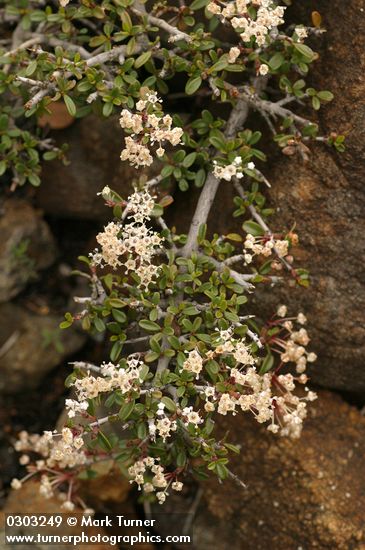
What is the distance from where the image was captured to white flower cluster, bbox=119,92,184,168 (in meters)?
2.77

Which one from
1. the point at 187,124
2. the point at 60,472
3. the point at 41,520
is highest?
the point at 187,124

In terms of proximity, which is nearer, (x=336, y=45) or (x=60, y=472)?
(x=336, y=45)

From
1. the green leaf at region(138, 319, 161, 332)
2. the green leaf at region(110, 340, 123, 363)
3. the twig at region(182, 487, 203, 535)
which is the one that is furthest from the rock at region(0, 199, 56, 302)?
the twig at region(182, 487, 203, 535)

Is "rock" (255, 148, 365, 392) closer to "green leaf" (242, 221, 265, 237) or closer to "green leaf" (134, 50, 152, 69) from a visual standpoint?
"green leaf" (242, 221, 265, 237)

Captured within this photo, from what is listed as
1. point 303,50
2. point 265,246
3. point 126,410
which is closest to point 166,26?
point 303,50

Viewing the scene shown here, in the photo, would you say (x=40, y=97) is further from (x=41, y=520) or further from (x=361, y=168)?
A: (x=41, y=520)

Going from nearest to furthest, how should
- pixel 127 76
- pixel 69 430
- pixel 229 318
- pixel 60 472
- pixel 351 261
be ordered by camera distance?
pixel 69 430 < pixel 229 318 < pixel 127 76 < pixel 351 261 < pixel 60 472

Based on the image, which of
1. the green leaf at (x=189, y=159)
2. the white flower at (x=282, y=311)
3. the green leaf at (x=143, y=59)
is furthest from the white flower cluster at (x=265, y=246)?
the green leaf at (x=143, y=59)

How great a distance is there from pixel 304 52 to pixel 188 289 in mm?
1143

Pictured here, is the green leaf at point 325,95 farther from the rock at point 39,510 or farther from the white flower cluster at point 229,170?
the rock at point 39,510

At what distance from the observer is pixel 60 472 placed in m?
3.48

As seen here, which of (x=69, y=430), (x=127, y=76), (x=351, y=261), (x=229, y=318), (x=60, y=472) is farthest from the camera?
(x=60, y=472)

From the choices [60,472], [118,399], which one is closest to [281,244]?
[118,399]

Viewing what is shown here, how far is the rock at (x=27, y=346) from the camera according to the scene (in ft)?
13.7
